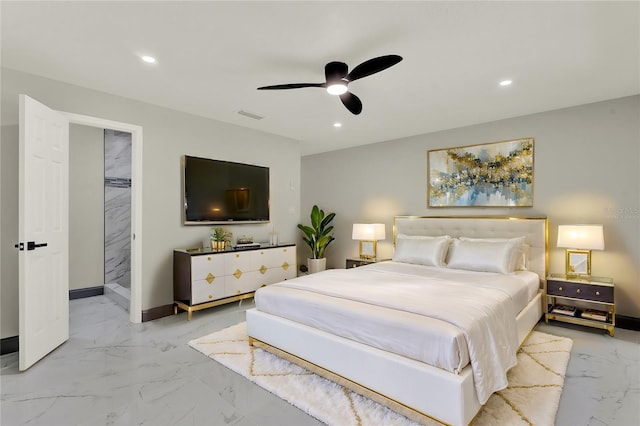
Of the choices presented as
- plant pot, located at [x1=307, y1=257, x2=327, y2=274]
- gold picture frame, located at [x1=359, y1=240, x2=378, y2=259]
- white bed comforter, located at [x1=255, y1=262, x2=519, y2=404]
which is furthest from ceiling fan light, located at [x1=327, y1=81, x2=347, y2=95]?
plant pot, located at [x1=307, y1=257, x2=327, y2=274]

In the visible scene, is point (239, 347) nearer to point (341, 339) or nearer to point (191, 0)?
point (341, 339)

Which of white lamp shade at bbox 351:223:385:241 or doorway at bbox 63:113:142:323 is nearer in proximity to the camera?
doorway at bbox 63:113:142:323

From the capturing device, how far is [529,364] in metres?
2.66

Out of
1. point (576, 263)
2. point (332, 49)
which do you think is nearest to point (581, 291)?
point (576, 263)

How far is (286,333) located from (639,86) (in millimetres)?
4292

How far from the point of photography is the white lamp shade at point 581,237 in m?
3.36

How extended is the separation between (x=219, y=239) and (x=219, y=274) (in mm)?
481

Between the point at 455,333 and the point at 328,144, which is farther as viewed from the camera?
the point at 328,144

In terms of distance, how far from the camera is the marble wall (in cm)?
518

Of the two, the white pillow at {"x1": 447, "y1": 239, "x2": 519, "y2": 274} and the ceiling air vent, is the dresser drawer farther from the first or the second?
the ceiling air vent

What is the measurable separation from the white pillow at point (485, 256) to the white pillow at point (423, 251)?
17 centimetres

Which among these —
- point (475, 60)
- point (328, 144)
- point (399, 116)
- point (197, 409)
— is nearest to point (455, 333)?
point (197, 409)

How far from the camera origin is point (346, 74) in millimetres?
2617

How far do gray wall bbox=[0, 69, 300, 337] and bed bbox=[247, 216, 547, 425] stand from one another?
5.76ft
